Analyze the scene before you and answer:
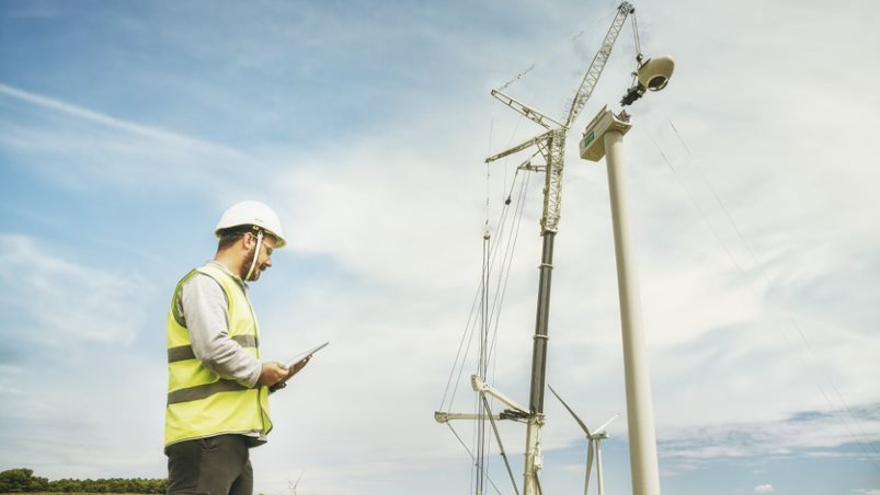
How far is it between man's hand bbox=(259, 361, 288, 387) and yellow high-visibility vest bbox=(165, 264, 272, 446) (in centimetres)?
15

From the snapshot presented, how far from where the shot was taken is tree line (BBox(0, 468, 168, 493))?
170 ft

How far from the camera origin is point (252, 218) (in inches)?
169

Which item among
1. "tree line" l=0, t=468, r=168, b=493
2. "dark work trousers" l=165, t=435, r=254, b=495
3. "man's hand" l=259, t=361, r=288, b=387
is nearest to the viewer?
"dark work trousers" l=165, t=435, r=254, b=495

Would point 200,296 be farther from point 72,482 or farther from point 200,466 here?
point 72,482

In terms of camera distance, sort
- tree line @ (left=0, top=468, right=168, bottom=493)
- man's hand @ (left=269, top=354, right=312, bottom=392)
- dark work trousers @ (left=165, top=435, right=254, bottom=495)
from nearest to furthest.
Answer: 1. dark work trousers @ (left=165, top=435, right=254, bottom=495)
2. man's hand @ (left=269, top=354, right=312, bottom=392)
3. tree line @ (left=0, top=468, right=168, bottom=493)

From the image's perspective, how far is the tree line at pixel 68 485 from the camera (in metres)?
51.8

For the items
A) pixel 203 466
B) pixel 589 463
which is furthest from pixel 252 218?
pixel 589 463

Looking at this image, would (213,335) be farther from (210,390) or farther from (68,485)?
(68,485)

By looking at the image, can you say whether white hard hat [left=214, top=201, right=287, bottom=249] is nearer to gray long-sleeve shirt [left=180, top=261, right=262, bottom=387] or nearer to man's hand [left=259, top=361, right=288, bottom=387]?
gray long-sleeve shirt [left=180, top=261, right=262, bottom=387]

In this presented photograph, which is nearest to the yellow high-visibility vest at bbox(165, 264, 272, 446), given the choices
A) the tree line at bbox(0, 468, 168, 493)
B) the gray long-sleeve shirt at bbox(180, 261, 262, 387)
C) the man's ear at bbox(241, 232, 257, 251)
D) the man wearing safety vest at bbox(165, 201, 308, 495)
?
the man wearing safety vest at bbox(165, 201, 308, 495)

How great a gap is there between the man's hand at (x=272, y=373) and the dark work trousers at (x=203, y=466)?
419 millimetres

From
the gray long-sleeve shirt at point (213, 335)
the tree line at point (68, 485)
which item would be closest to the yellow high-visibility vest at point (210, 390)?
the gray long-sleeve shirt at point (213, 335)

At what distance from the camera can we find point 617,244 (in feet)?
32.8

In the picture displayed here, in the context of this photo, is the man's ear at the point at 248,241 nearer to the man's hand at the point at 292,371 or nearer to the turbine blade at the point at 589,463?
the man's hand at the point at 292,371
